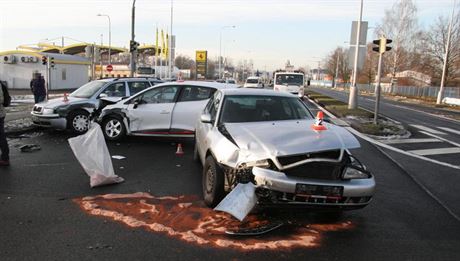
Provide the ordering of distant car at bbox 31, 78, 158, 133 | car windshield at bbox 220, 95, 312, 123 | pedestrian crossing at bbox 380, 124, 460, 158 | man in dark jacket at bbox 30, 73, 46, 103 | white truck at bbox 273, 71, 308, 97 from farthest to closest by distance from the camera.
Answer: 1. white truck at bbox 273, 71, 308, 97
2. man in dark jacket at bbox 30, 73, 46, 103
3. distant car at bbox 31, 78, 158, 133
4. pedestrian crossing at bbox 380, 124, 460, 158
5. car windshield at bbox 220, 95, 312, 123

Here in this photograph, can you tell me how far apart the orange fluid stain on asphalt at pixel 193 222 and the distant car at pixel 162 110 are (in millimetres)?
4417

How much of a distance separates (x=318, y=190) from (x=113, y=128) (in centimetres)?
740

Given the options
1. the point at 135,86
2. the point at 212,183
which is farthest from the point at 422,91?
the point at 212,183

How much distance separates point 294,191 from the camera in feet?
15.6

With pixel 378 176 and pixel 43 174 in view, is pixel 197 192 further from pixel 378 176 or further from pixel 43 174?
pixel 378 176

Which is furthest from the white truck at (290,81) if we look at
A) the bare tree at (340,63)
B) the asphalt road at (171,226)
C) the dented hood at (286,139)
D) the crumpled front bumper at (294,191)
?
the bare tree at (340,63)

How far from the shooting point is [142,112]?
10.7m

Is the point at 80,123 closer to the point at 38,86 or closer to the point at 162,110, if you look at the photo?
the point at 162,110

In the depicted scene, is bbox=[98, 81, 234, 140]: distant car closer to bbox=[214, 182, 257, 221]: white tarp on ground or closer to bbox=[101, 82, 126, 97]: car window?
bbox=[101, 82, 126, 97]: car window

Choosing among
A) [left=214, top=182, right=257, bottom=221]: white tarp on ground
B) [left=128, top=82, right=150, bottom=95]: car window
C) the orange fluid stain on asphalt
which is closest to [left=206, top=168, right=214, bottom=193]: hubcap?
the orange fluid stain on asphalt

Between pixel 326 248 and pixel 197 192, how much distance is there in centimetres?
249

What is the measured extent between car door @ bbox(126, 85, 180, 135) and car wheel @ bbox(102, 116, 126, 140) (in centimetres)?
29

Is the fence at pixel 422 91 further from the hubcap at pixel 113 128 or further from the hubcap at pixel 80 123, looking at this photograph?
the hubcap at pixel 113 128

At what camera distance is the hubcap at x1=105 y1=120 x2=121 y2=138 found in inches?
433
